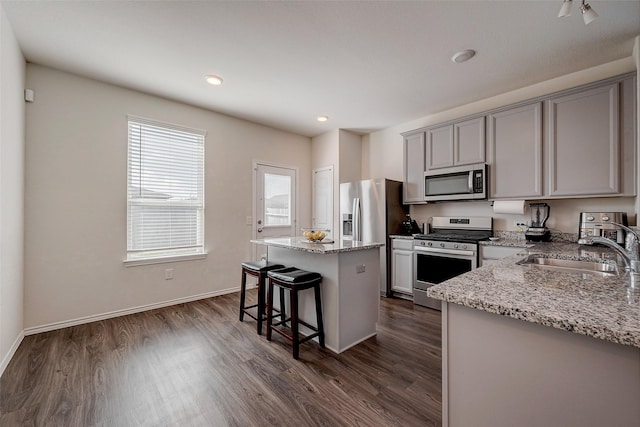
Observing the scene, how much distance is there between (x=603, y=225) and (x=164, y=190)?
4782 mm

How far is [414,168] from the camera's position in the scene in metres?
3.91

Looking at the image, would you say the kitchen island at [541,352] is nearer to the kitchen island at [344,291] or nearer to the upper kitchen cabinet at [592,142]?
the kitchen island at [344,291]

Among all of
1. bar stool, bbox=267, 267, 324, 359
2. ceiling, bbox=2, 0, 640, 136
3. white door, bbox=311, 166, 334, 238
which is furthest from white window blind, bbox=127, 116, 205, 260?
white door, bbox=311, 166, 334, 238

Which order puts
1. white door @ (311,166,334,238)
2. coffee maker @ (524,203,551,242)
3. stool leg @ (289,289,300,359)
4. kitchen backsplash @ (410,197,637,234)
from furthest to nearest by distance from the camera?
1. white door @ (311,166,334,238)
2. coffee maker @ (524,203,551,242)
3. kitchen backsplash @ (410,197,637,234)
4. stool leg @ (289,289,300,359)

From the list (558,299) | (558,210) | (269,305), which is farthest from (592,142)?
(269,305)

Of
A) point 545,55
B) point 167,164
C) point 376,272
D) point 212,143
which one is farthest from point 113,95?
point 545,55

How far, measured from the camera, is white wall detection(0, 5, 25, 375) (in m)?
2.02

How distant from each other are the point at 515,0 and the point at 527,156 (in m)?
1.63

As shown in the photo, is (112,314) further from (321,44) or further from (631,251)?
(631,251)

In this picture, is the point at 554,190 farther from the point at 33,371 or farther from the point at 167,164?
the point at 33,371

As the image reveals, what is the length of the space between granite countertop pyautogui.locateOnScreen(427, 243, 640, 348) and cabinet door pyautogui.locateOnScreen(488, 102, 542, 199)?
6.27 feet

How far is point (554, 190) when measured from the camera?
2771mm

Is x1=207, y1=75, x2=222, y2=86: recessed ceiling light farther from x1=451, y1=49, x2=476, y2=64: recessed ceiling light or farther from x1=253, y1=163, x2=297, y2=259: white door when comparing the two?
x1=451, y1=49, x2=476, y2=64: recessed ceiling light

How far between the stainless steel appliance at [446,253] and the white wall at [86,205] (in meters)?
2.83
